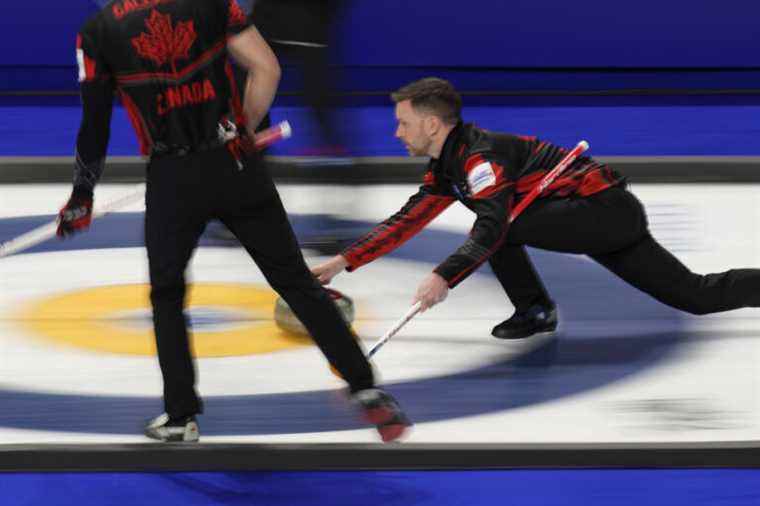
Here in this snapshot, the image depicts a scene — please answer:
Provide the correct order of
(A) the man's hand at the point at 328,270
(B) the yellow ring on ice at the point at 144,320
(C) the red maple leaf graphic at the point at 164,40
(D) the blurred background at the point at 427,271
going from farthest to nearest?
(B) the yellow ring on ice at the point at 144,320 → (A) the man's hand at the point at 328,270 → (D) the blurred background at the point at 427,271 → (C) the red maple leaf graphic at the point at 164,40

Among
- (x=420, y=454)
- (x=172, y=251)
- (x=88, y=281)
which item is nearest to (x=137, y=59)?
(x=172, y=251)

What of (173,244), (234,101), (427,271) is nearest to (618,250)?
(427,271)

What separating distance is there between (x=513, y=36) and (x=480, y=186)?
14.6 ft

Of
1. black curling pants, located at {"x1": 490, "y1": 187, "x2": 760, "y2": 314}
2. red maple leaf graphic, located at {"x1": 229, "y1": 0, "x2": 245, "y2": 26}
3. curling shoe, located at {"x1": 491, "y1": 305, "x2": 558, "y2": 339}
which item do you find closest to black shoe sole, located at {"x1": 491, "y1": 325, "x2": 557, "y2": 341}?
curling shoe, located at {"x1": 491, "y1": 305, "x2": 558, "y2": 339}

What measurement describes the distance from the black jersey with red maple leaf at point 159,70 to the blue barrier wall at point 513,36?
4.97 metres

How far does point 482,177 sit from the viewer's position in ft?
13.0

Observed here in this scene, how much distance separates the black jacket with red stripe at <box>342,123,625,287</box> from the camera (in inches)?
154

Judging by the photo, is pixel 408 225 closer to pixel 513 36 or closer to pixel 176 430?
pixel 176 430

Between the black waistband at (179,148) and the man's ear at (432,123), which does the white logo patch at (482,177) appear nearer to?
the man's ear at (432,123)

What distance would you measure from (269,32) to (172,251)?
1804 mm

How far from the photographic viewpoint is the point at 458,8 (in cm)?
820

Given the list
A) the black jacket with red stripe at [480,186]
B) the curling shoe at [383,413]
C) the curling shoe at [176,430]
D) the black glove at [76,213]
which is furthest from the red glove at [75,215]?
the black jacket with red stripe at [480,186]

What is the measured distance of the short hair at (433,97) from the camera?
3.98 m

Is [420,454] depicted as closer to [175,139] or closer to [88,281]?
[175,139]
